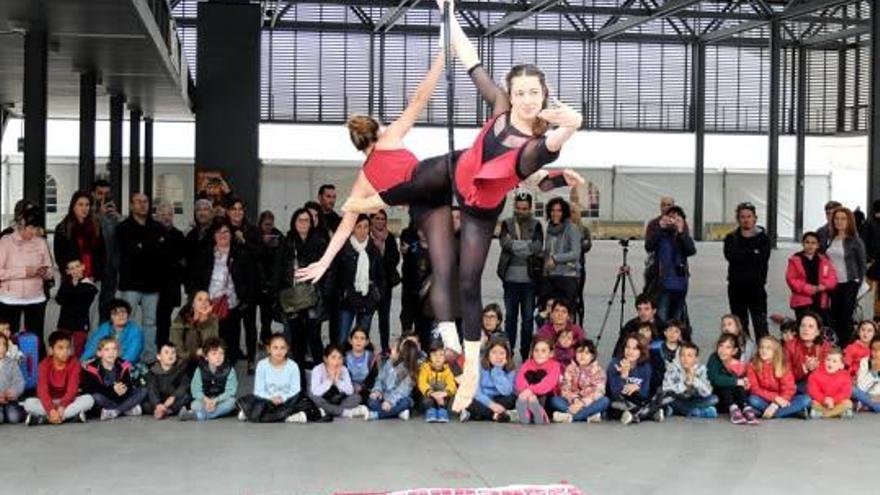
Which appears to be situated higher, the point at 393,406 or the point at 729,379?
the point at 729,379

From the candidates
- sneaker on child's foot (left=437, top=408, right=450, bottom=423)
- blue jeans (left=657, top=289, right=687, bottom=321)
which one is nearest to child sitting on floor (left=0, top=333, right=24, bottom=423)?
sneaker on child's foot (left=437, top=408, right=450, bottom=423)

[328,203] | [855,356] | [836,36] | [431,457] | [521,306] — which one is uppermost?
[836,36]

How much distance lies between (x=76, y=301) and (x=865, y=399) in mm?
7094

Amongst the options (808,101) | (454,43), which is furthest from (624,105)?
(454,43)

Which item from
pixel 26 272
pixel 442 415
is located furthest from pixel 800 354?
pixel 26 272

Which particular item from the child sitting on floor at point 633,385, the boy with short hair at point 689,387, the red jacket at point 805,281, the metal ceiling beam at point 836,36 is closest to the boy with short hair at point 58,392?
the child sitting on floor at point 633,385

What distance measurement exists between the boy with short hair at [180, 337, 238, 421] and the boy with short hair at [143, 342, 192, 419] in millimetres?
76

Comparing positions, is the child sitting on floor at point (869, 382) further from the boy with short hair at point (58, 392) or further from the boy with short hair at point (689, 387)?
the boy with short hair at point (58, 392)

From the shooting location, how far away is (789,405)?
387 inches

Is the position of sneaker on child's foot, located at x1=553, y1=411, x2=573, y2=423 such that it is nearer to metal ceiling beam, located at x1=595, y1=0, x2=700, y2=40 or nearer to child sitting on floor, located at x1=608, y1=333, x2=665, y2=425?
child sitting on floor, located at x1=608, y1=333, x2=665, y2=425

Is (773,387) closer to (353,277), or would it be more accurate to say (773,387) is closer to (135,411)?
(353,277)

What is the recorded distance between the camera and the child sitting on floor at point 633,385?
9.63 metres

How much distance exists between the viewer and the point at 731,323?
10.3 m

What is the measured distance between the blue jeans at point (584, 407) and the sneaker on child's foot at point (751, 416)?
1197 mm
